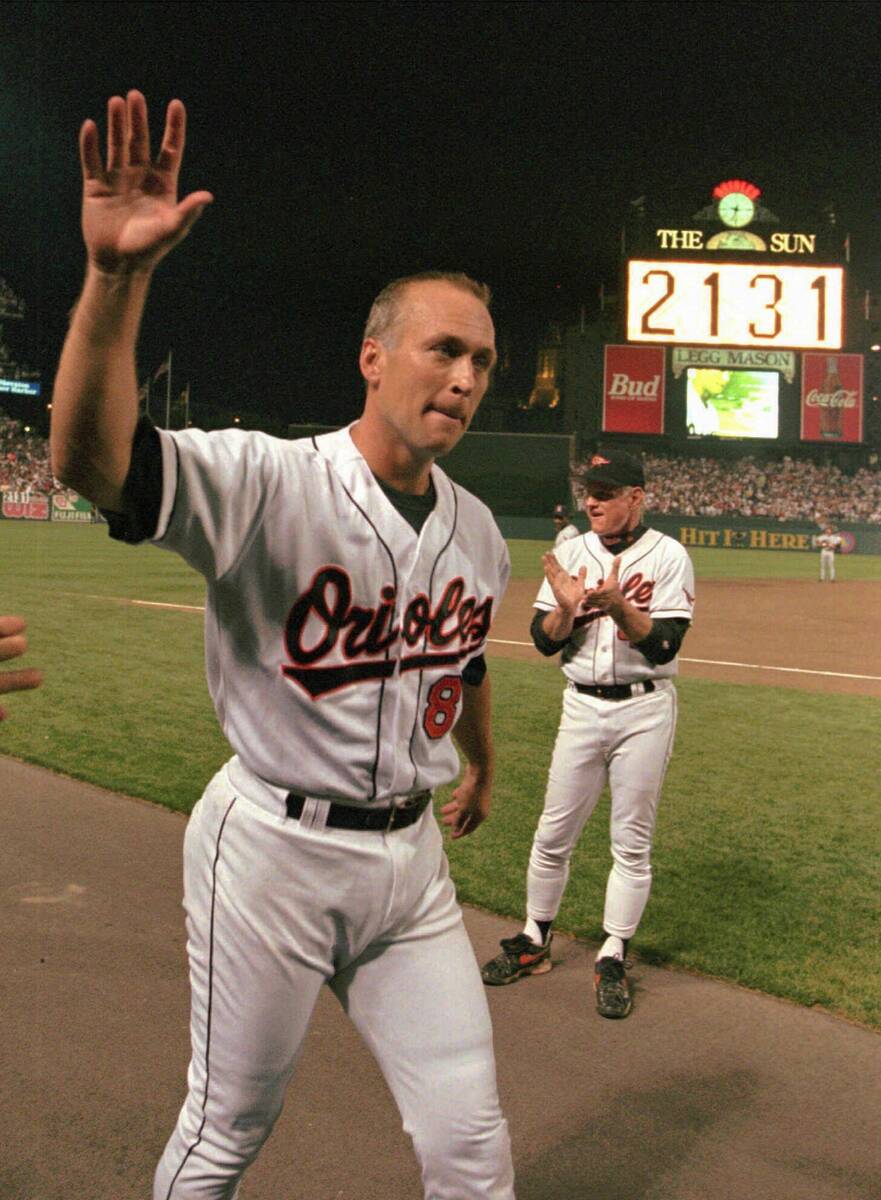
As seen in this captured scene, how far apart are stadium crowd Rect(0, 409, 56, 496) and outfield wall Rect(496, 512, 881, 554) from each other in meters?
23.5

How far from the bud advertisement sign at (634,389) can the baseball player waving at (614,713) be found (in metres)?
50.0

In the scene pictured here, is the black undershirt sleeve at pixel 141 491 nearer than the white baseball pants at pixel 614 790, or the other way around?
the black undershirt sleeve at pixel 141 491

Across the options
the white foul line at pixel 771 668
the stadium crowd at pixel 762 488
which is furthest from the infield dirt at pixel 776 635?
the stadium crowd at pixel 762 488

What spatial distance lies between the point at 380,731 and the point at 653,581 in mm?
2511

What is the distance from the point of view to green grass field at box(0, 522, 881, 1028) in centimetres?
480

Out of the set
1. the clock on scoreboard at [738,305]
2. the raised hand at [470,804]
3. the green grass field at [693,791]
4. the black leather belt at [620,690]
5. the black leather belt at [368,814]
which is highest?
the clock on scoreboard at [738,305]

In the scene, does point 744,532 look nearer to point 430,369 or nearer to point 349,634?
point 430,369

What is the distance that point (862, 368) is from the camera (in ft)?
176

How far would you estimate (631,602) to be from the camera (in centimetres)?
449

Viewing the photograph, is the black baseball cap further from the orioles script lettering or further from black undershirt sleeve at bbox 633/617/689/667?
the orioles script lettering

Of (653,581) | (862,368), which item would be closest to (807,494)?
(862,368)

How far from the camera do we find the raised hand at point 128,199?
1.60 meters

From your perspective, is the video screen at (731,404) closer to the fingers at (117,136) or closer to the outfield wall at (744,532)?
the outfield wall at (744,532)

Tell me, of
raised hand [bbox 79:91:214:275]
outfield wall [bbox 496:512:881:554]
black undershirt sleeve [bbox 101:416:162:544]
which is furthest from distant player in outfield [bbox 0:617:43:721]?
outfield wall [bbox 496:512:881:554]
